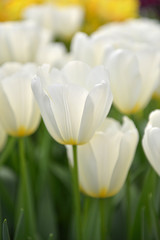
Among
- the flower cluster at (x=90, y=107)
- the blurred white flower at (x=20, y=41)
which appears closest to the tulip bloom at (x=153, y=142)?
the flower cluster at (x=90, y=107)

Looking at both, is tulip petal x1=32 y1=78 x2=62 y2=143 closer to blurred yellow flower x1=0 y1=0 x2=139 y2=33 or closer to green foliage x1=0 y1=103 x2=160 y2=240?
green foliage x1=0 y1=103 x2=160 y2=240

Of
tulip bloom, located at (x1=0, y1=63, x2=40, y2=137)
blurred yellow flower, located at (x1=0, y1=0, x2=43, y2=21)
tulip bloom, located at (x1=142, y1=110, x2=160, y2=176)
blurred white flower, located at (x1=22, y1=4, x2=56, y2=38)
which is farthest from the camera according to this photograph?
blurred yellow flower, located at (x1=0, y1=0, x2=43, y2=21)

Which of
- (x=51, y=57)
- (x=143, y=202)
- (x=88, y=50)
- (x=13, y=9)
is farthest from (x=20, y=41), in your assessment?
(x=13, y=9)

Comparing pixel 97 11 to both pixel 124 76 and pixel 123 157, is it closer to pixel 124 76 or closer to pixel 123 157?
pixel 124 76

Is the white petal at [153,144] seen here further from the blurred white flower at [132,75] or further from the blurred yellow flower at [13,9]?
the blurred yellow flower at [13,9]

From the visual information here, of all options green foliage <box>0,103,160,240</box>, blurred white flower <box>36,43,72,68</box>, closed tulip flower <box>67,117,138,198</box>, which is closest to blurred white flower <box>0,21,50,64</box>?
blurred white flower <box>36,43,72,68</box>

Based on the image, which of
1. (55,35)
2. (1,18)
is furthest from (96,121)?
(1,18)

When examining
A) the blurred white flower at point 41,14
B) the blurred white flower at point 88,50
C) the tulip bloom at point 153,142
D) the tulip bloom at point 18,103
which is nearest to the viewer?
the tulip bloom at point 153,142

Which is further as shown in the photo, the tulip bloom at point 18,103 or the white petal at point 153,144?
the tulip bloom at point 18,103
